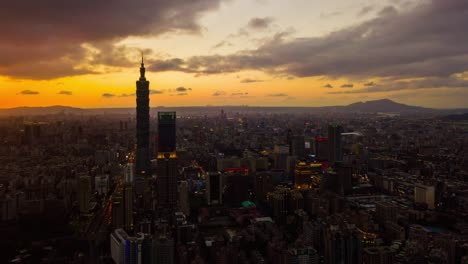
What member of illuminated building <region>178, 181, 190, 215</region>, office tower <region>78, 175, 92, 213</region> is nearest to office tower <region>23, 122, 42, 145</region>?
office tower <region>78, 175, 92, 213</region>

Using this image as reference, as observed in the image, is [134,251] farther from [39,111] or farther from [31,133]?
[39,111]

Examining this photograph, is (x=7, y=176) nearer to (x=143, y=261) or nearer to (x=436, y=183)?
(x=143, y=261)

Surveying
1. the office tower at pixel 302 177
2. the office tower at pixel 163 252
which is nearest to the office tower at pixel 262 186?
the office tower at pixel 302 177

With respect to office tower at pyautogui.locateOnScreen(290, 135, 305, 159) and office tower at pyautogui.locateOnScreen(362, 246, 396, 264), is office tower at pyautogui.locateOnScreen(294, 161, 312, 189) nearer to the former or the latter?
office tower at pyautogui.locateOnScreen(290, 135, 305, 159)

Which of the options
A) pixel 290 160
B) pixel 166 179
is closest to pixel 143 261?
pixel 166 179

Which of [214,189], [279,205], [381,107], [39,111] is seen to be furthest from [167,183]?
[381,107]

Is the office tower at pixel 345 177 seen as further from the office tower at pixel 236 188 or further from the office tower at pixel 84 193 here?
the office tower at pixel 84 193
